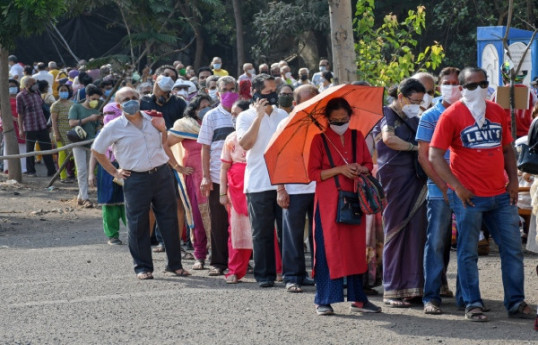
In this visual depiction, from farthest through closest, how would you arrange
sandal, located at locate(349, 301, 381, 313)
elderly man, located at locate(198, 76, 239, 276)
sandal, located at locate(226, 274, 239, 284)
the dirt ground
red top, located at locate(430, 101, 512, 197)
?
elderly man, located at locate(198, 76, 239, 276), sandal, located at locate(226, 274, 239, 284), sandal, located at locate(349, 301, 381, 313), red top, located at locate(430, 101, 512, 197), the dirt ground

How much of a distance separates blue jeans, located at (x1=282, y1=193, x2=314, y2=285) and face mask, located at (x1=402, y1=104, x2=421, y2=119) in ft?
4.26

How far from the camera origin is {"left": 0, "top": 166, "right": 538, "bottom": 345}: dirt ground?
773 cm

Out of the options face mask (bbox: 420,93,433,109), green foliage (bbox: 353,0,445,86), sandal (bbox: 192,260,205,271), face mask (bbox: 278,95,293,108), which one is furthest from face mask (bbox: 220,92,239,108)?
green foliage (bbox: 353,0,445,86)

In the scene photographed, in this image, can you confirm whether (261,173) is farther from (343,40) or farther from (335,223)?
(343,40)

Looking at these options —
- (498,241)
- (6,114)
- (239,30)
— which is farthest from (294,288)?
(239,30)

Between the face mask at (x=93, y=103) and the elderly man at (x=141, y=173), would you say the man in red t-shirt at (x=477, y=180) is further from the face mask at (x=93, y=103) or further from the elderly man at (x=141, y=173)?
the face mask at (x=93, y=103)

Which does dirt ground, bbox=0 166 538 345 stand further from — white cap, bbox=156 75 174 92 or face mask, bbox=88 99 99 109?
face mask, bbox=88 99 99 109

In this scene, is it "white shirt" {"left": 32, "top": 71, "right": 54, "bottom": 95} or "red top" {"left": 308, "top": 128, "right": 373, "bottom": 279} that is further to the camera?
"white shirt" {"left": 32, "top": 71, "right": 54, "bottom": 95}

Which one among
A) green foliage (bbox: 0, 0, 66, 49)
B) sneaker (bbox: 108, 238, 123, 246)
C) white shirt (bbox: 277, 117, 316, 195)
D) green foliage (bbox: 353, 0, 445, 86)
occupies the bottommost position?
sneaker (bbox: 108, 238, 123, 246)

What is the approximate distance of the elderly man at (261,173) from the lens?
9.89 m

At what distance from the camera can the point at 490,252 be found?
11859 mm

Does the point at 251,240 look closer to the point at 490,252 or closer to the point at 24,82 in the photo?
the point at 490,252

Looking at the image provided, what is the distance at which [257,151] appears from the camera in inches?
392

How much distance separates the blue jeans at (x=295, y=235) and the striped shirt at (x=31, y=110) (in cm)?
1265
